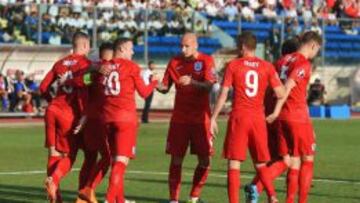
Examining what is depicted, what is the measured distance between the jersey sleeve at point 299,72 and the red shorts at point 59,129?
303 cm

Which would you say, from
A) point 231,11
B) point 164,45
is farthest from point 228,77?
point 231,11

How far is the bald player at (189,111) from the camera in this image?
14.7 m

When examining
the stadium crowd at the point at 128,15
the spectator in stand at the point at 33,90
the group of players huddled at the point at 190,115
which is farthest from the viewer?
the stadium crowd at the point at 128,15

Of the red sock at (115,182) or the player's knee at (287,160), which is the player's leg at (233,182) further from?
the red sock at (115,182)

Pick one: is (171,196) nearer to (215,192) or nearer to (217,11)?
(215,192)

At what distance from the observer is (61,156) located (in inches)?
568

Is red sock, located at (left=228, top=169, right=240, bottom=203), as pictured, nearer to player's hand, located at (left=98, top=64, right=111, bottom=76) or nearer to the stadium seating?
player's hand, located at (left=98, top=64, right=111, bottom=76)

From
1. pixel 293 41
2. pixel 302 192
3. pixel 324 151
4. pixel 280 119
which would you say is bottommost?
pixel 324 151

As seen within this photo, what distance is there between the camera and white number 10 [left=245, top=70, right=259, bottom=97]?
13.5 m

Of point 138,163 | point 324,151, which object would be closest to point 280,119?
point 138,163

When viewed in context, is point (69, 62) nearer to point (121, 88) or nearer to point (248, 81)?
point (121, 88)

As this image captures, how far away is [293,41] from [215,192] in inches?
112

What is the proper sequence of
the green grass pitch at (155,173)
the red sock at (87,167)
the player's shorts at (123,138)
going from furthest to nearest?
the green grass pitch at (155,173) → the red sock at (87,167) → the player's shorts at (123,138)

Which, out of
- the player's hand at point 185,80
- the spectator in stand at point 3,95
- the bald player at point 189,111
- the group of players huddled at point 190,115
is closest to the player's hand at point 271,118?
the group of players huddled at point 190,115
